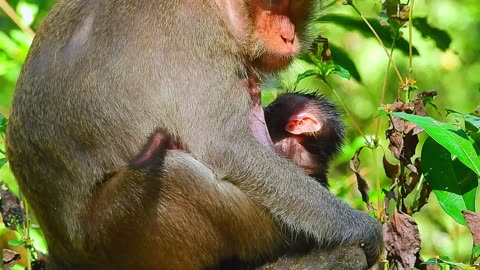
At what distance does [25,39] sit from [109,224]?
7.84 feet

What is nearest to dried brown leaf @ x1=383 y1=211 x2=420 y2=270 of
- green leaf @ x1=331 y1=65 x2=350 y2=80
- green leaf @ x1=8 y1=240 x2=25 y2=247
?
green leaf @ x1=331 y1=65 x2=350 y2=80

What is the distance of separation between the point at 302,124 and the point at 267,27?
703 millimetres

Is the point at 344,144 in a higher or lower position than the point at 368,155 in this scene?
higher

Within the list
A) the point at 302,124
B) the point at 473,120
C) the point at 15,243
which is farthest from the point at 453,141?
the point at 15,243

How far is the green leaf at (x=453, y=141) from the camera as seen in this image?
4238 millimetres

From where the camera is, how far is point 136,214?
4430 millimetres

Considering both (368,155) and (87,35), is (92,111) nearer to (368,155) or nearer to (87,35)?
(87,35)

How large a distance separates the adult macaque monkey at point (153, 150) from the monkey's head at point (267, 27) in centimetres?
1

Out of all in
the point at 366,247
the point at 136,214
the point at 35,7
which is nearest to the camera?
the point at 136,214

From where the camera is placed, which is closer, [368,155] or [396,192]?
[396,192]

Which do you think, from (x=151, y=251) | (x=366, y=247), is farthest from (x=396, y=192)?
(x=151, y=251)

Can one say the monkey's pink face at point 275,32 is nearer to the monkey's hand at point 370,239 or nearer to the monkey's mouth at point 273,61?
the monkey's mouth at point 273,61

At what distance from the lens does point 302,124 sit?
541cm

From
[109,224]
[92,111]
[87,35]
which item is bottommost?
[109,224]
